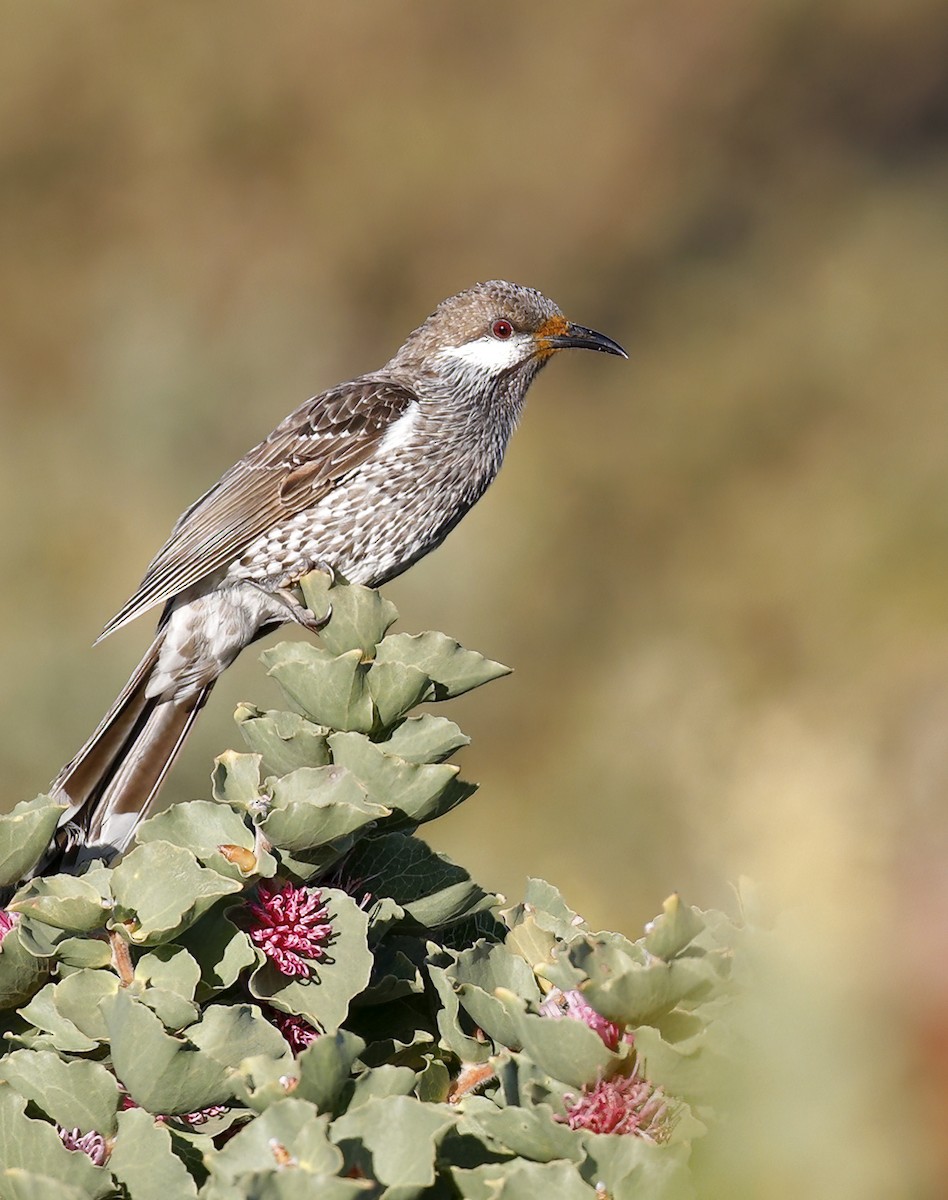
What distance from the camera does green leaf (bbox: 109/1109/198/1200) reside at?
81 centimetres

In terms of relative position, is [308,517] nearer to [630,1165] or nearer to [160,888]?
[160,888]

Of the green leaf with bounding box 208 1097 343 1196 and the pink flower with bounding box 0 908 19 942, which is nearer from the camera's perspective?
the green leaf with bounding box 208 1097 343 1196

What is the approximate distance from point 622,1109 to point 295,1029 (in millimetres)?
288

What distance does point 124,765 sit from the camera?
2.63 meters

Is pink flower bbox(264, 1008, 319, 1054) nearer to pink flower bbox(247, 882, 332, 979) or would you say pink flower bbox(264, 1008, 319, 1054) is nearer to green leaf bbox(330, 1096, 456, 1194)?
pink flower bbox(247, 882, 332, 979)

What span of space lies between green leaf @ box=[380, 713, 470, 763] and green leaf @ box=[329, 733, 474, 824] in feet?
0.12

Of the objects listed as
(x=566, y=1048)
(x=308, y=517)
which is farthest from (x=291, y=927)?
(x=308, y=517)

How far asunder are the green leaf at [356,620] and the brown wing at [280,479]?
5.86ft

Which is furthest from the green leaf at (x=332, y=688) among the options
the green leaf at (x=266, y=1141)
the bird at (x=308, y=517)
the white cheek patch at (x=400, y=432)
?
the white cheek patch at (x=400, y=432)

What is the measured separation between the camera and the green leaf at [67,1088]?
86cm

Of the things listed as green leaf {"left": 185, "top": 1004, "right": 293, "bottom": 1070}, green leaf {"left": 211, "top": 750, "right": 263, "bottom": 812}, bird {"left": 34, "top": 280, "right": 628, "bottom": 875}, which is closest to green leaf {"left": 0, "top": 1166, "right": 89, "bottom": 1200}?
green leaf {"left": 185, "top": 1004, "right": 293, "bottom": 1070}

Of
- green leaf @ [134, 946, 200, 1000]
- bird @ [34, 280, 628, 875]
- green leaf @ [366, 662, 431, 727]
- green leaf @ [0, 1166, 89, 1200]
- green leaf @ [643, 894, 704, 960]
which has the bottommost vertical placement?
green leaf @ [0, 1166, 89, 1200]

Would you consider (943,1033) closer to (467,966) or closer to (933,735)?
(933,735)

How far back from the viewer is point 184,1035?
90 centimetres
